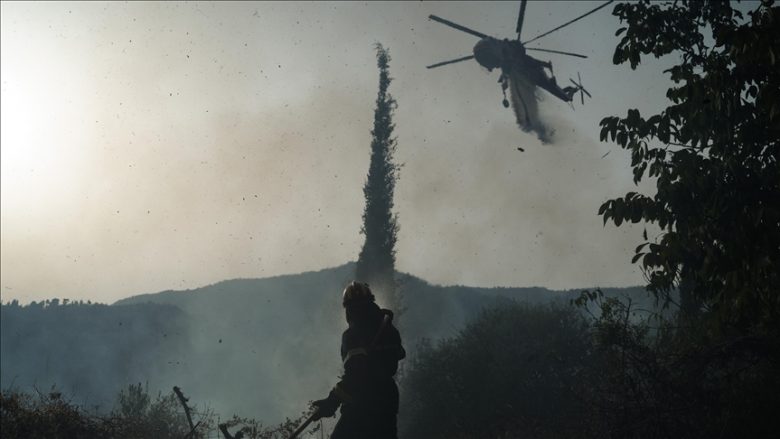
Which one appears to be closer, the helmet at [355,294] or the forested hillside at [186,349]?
the helmet at [355,294]

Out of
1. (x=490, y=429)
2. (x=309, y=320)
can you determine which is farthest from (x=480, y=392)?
(x=309, y=320)

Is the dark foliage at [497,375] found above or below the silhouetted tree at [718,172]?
below

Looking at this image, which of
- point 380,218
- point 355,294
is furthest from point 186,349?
point 355,294

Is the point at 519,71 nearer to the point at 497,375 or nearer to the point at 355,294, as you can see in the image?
the point at 497,375

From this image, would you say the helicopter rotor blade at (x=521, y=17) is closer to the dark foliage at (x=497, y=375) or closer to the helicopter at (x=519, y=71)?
the helicopter at (x=519, y=71)

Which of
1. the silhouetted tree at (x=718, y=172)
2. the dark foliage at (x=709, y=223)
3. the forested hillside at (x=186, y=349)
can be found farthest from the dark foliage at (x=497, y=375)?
the forested hillside at (x=186, y=349)

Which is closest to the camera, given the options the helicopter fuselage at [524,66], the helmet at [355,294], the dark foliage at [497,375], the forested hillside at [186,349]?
the helmet at [355,294]

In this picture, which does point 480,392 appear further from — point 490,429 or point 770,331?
point 770,331

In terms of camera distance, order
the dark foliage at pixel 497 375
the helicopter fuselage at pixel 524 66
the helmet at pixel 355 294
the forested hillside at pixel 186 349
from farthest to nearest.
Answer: the forested hillside at pixel 186 349, the helicopter fuselage at pixel 524 66, the dark foliage at pixel 497 375, the helmet at pixel 355 294
